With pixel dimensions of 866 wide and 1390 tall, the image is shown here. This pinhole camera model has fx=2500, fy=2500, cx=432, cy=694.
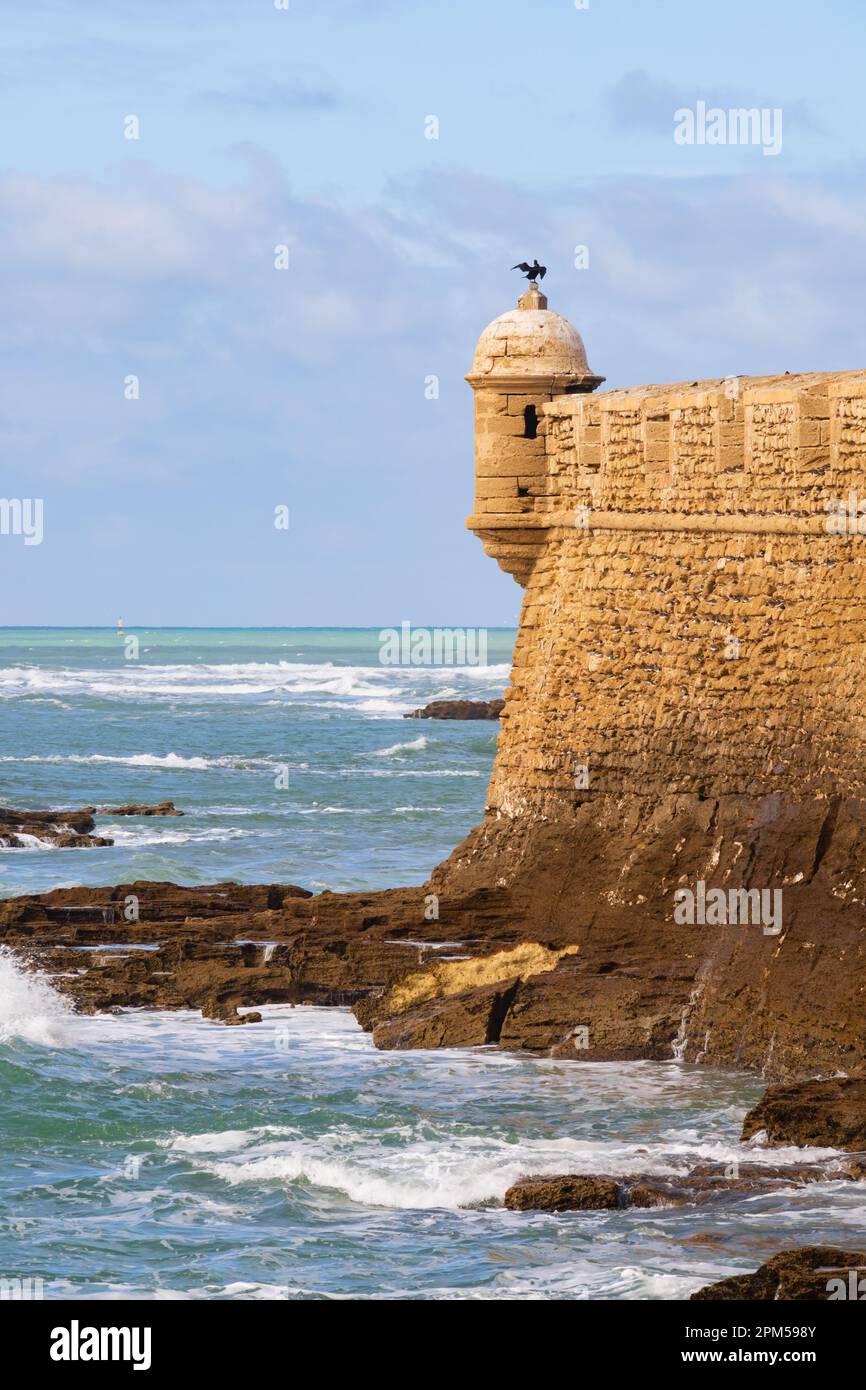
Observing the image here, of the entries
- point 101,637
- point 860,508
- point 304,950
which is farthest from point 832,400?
point 101,637

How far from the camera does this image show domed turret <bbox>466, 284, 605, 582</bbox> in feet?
74.6

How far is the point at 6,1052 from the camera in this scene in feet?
67.5

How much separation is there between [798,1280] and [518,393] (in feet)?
36.8

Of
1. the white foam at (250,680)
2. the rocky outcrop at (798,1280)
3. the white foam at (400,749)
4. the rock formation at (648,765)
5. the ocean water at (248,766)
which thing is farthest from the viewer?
the white foam at (250,680)

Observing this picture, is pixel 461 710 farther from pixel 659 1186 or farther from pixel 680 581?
pixel 659 1186

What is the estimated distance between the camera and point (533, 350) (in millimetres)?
22719

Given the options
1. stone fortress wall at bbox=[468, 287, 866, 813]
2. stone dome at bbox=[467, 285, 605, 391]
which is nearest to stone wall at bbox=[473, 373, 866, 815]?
stone fortress wall at bbox=[468, 287, 866, 813]

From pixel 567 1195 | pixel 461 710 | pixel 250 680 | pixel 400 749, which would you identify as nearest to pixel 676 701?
pixel 567 1195

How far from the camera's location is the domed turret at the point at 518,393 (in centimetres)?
2273

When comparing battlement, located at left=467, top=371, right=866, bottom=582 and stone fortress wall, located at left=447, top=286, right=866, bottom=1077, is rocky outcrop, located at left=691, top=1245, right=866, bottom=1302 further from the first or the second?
battlement, located at left=467, top=371, right=866, bottom=582

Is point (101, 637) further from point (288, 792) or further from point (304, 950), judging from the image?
point (304, 950)

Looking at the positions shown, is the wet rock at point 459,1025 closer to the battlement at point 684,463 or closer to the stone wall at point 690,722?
the stone wall at point 690,722

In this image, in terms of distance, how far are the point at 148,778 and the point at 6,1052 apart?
96.0 ft

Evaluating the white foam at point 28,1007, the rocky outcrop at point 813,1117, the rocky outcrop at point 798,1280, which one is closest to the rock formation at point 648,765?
the white foam at point 28,1007
